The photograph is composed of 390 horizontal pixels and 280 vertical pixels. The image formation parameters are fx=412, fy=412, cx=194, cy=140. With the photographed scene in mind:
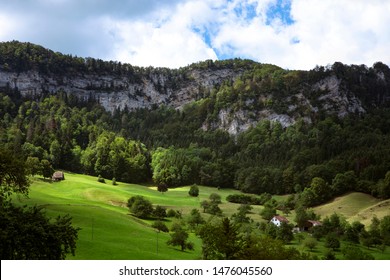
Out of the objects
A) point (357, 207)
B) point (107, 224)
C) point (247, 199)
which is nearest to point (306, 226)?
point (357, 207)

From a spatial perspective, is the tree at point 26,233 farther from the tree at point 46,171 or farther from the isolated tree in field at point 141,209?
the tree at point 46,171

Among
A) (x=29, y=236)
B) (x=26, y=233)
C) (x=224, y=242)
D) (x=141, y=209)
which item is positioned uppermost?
(x=26, y=233)

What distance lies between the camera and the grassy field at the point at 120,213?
47.8 meters

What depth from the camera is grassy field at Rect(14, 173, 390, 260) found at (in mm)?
47791

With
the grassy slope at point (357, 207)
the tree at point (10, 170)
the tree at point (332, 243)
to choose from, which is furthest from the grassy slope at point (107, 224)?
the tree at point (332, 243)

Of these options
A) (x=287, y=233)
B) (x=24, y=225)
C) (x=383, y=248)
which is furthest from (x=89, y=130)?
(x=24, y=225)

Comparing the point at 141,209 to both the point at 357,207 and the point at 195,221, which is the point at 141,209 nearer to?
the point at 195,221

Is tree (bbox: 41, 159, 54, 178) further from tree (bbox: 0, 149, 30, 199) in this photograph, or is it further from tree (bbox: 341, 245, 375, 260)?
tree (bbox: 0, 149, 30, 199)

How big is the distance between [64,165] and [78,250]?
108 m

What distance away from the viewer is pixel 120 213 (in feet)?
246

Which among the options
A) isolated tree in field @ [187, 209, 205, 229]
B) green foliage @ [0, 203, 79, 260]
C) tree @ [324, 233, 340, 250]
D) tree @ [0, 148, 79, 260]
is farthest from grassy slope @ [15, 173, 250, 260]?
tree @ [324, 233, 340, 250]

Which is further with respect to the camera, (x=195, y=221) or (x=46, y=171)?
(x=46, y=171)

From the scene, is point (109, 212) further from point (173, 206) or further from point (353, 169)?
point (353, 169)

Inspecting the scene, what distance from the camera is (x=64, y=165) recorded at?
146 m
